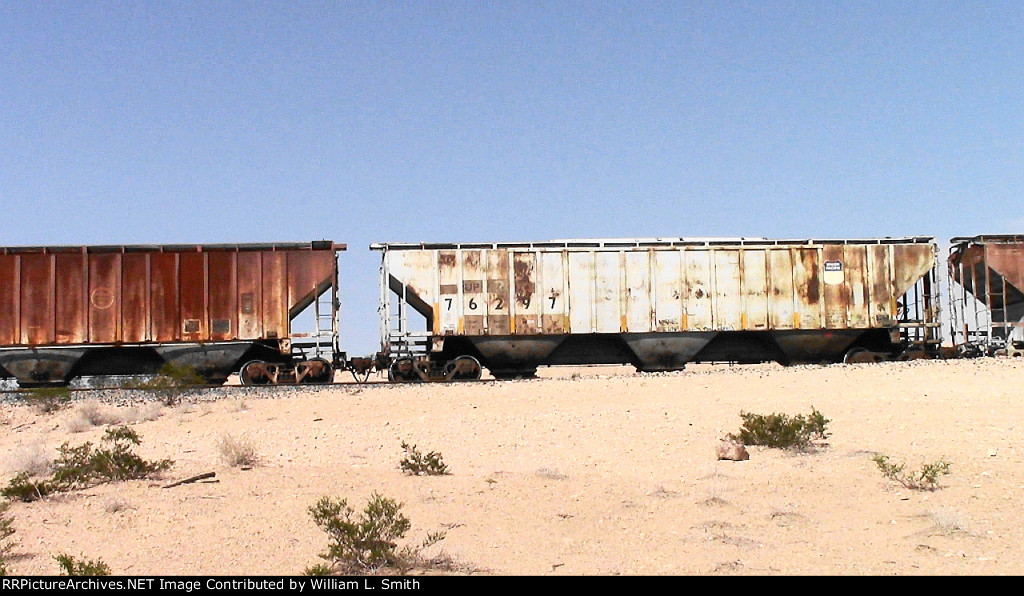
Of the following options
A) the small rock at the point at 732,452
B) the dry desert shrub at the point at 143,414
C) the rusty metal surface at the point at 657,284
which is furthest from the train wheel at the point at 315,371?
the small rock at the point at 732,452

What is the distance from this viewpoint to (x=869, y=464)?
32.0 ft

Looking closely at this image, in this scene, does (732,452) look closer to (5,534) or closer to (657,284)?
(5,534)

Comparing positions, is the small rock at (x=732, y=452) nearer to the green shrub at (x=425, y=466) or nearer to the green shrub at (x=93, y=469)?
the green shrub at (x=425, y=466)

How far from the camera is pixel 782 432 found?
10.7 metres

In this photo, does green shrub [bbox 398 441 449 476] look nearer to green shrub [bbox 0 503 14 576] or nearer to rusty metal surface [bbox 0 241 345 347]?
green shrub [bbox 0 503 14 576]

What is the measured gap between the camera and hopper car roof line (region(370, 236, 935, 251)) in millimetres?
22156

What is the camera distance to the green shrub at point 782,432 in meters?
10.7

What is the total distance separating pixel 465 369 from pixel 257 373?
5.38m

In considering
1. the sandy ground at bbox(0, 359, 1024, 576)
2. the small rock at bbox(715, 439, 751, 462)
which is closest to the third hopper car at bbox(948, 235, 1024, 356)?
the sandy ground at bbox(0, 359, 1024, 576)

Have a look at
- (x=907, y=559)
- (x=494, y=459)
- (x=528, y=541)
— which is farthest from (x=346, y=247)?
(x=907, y=559)

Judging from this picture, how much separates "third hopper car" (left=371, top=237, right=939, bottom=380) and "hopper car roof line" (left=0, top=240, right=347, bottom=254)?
1917 millimetres

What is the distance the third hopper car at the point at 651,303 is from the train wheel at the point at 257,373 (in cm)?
292

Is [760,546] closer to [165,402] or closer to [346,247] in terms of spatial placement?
[165,402]
